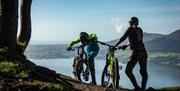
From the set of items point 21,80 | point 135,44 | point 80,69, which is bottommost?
point 80,69

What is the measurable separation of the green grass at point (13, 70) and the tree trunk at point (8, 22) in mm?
2244

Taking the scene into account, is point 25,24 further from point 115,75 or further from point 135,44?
point 135,44

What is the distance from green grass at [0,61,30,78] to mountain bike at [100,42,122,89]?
5092 mm

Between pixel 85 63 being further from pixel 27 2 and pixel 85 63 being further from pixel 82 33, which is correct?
pixel 27 2

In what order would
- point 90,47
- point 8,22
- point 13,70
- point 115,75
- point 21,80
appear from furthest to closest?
1. point 90,47
2. point 115,75
3. point 8,22
4. point 13,70
5. point 21,80

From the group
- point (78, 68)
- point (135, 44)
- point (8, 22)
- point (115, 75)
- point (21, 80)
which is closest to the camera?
point (21, 80)

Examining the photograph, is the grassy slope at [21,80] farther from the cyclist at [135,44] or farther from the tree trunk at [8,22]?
the cyclist at [135,44]

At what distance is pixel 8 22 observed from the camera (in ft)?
39.8

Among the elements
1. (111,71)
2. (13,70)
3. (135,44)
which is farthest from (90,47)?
(13,70)

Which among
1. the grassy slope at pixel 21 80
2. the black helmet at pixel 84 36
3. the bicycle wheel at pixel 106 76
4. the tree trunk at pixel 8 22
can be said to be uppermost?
the tree trunk at pixel 8 22

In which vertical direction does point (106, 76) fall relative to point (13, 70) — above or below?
below

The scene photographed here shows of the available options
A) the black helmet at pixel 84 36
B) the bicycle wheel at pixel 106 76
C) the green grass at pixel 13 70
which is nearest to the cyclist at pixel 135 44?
the bicycle wheel at pixel 106 76

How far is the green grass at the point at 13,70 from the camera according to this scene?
30.3 feet

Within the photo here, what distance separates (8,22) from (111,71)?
465 centimetres
